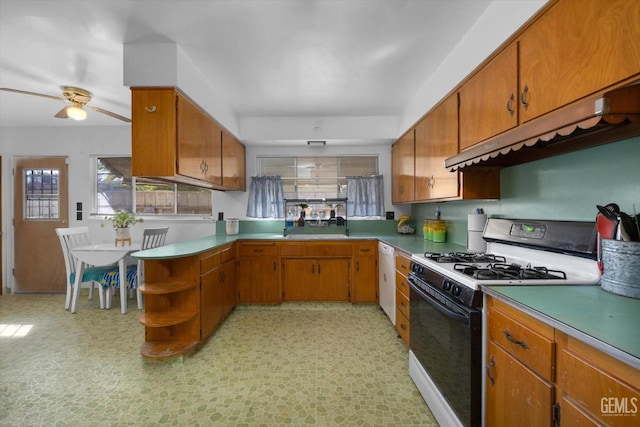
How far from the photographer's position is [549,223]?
152 cm

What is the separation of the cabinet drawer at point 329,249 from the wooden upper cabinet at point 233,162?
1.30 meters

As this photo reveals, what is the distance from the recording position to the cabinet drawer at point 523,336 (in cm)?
88

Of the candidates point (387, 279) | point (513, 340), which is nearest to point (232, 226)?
point (387, 279)

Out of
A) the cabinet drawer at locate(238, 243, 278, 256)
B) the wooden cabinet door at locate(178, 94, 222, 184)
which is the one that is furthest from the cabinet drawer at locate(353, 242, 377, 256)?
the wooden cabinet door at locate(178, 94, 222, 184)

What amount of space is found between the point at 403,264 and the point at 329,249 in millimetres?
1160

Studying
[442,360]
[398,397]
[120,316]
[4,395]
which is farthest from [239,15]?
[120,316]

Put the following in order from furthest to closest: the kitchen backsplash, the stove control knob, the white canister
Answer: the white canister
the stove control knob
the kitchen backsplash

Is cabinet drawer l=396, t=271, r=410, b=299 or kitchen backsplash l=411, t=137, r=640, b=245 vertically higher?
kitchen backsplash l=411, t=137, r=640, b=245

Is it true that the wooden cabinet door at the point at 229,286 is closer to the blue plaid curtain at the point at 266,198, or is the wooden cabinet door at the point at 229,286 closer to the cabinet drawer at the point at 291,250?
the cabinet drawer at the point at 291,250

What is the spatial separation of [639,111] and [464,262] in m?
1.10

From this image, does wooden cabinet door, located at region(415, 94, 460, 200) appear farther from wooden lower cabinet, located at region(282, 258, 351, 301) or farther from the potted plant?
the potted plant

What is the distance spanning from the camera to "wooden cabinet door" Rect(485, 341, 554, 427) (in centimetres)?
89

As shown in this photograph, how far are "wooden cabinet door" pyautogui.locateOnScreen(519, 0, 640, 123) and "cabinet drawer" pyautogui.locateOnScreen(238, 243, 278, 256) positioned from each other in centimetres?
274

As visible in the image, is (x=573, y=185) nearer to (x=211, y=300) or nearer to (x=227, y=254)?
(x=211, y=300)
